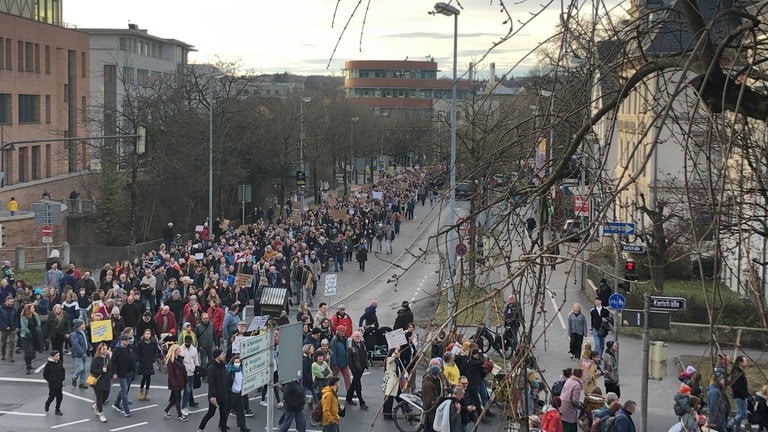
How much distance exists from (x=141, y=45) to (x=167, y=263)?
69541 mm

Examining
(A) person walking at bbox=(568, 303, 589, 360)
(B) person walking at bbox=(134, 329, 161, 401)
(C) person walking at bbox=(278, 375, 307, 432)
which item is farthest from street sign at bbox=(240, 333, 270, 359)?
(A) person walking at bbox=(568, 303, 589, 360)

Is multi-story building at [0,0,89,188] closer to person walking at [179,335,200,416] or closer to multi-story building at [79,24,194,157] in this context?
multi-story building at [79,24,194,157]

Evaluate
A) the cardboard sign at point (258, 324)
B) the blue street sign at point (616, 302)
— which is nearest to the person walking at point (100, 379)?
the cardboard sign at point (258, 324)

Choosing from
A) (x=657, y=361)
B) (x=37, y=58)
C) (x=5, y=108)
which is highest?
(x=37, y=58)

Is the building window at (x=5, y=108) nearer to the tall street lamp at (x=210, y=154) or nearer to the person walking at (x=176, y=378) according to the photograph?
the tall street lamp at (x=210, y=154)

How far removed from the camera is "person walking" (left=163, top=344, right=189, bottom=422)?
1831cm

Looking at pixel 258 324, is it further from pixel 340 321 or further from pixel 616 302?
pixel 616 302

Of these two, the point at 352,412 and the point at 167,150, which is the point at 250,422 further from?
the point at 167,150

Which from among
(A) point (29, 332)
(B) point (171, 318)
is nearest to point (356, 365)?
(B) point (171, 318)

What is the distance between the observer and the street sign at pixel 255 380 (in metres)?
13.7

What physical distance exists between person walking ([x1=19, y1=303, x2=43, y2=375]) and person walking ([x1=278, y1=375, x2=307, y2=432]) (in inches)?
314

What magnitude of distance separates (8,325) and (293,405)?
32.1 ft

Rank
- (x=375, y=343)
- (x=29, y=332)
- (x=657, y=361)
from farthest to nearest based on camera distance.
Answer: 1. (x=375, y=343)
2. (x=29, y=332)
3. (x=657, y=361)

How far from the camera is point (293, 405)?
1691 cm
